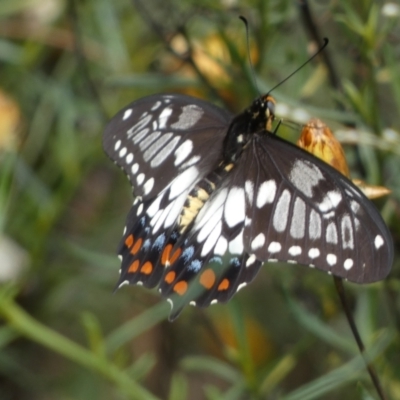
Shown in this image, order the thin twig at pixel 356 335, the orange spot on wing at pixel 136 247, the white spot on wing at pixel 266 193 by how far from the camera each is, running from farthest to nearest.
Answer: the orange spot on wing at pixel 136 247, the white spot on wing at pixel 266 193, the thin twig at pixel 356 335

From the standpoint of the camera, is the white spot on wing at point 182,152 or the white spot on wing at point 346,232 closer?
the white spot on wing at point 346,232

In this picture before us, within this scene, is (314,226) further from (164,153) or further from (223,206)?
(164,153)

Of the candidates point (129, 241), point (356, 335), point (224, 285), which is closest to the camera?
point (356, 335)

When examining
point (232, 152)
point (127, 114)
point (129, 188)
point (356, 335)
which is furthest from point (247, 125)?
point (129, 188)

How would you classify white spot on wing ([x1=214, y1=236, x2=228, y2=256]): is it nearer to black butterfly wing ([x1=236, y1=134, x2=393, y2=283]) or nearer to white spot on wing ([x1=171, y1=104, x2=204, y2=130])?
black butterfly wing ([x1=236, y1=134, x2=393, y2=283])

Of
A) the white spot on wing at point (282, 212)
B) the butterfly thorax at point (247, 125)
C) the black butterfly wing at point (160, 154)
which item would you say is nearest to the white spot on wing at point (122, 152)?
the black butterfly wing at point (160, 154)

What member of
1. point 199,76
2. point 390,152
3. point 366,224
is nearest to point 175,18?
point 199,76

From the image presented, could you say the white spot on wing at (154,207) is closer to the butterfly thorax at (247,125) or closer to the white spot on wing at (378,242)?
the butterfly thorax at (247,125)

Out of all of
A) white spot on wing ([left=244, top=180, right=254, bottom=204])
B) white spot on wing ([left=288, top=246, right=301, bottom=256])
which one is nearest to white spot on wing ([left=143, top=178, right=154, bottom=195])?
white spot on wing ([left=244, top=180, right=254, bottom=204])
